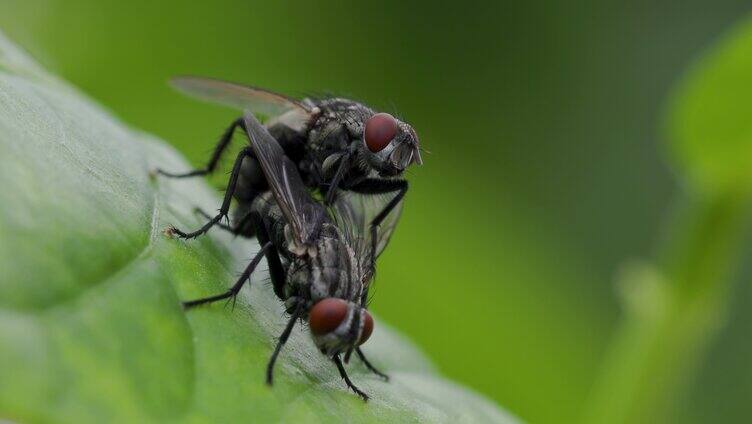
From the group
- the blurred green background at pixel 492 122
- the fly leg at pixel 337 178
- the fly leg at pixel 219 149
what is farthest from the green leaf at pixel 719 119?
the blurred green background at pixel 492 122

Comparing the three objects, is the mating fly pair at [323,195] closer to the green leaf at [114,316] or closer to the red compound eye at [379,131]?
the red compound eye at [379,131]

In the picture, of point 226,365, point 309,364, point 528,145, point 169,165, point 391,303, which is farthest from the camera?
point 528,145

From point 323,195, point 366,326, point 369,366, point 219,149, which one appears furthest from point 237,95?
point 366,326

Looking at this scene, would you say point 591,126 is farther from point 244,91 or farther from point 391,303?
point 244,91

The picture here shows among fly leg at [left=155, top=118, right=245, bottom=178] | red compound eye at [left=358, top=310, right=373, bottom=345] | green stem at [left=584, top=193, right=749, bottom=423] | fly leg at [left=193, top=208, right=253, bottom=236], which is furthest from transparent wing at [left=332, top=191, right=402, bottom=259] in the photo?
green stem at [left=584, top=193, right=749, bottom=423]

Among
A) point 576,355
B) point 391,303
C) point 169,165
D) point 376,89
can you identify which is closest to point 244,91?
point 169,165

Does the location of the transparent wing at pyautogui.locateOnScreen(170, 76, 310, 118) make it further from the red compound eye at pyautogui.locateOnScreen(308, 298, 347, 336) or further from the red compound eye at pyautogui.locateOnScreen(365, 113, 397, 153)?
the red compound eye at pyautogui.locateOnScreen(308, 298, 347, 336)
